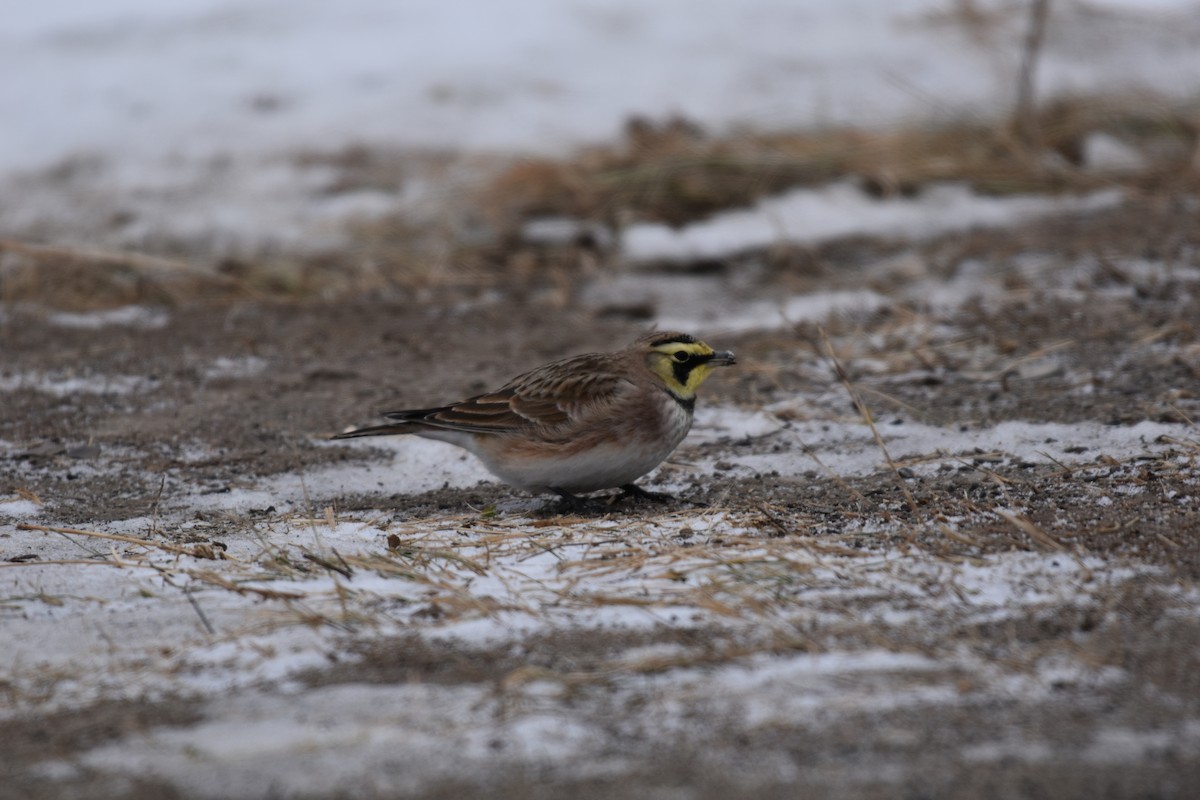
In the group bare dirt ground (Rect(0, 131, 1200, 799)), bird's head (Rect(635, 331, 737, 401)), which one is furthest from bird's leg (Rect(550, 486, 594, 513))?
bird's head (Rect(635, 331, 737, 401))

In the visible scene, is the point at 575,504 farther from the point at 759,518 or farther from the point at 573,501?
the point at 759,518

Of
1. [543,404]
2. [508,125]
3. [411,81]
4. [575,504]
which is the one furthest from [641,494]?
[411,81]

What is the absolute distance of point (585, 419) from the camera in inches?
207

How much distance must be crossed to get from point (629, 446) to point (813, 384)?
2.09m

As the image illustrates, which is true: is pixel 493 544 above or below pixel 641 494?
above

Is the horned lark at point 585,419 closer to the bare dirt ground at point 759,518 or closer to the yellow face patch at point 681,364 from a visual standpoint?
the yellow face patch at point 681,364

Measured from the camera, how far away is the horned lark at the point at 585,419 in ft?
17.1

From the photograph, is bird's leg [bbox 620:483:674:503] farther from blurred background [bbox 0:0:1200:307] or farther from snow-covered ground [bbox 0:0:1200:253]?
snow-covered ground [bbox 0:0:1200:253]

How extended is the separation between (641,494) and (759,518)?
2.66 ft

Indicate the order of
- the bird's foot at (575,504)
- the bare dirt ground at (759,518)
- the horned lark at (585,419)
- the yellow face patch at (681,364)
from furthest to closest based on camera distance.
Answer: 1. the yellow face patch at (681,364)
2. the bird's foot at (575,504)
3. the horned lark at (585,419)
4. the bare dirt ground at (759,518)

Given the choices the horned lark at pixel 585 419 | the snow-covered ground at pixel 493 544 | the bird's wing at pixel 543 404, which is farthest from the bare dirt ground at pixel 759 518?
the bird's wing at pixel 543 404

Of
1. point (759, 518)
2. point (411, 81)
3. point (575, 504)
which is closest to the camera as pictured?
point (759, 518)

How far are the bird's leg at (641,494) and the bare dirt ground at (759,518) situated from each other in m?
0.07

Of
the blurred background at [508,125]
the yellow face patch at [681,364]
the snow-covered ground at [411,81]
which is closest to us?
the yellow face patch at [681,364]
